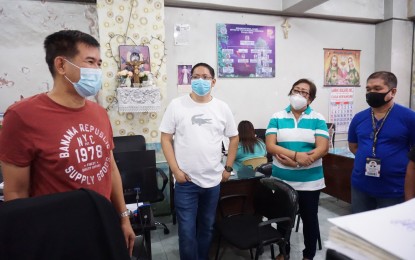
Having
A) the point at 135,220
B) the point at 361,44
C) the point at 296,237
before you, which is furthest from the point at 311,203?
the point at 361,44

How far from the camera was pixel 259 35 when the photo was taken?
13.4ft

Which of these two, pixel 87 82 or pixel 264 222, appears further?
pixel 264 222

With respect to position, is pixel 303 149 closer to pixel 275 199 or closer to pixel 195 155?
pixel 275 199

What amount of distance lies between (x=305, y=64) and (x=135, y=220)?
374cm

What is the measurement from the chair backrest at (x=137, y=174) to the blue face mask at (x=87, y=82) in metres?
1.36

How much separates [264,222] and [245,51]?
287 cm

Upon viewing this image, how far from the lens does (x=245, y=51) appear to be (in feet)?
13.3

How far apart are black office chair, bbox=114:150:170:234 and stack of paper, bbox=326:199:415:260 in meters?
2.15

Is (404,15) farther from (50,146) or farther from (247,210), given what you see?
(50,146)

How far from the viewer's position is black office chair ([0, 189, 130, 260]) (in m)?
0.64

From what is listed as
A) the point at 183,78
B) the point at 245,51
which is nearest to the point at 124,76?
the point at 183,78

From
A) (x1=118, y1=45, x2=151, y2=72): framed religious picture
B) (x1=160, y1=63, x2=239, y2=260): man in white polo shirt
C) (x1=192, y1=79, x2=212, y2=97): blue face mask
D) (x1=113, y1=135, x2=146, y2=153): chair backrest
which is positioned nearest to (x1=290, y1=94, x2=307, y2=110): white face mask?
(x1=160, y1=63, x2=239, y2=260): man in white polo shirt

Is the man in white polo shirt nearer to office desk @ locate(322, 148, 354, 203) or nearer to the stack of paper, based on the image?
the stack of paper

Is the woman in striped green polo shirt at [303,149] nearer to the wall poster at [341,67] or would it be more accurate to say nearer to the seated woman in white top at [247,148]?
the seated woman in white top at [247,148]
